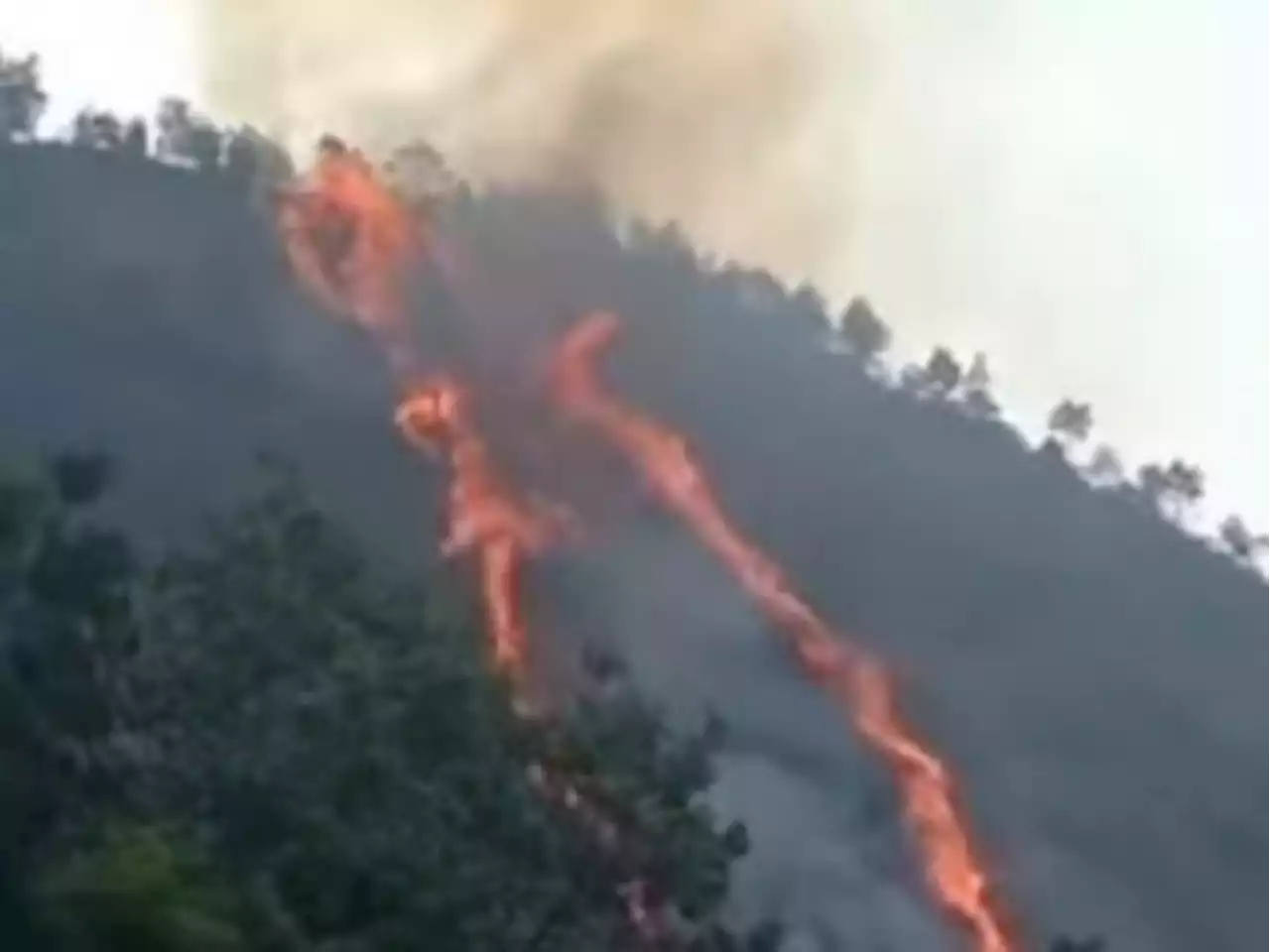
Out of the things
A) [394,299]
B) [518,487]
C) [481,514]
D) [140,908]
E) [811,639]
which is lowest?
[140,908]

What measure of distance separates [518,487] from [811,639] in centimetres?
1371

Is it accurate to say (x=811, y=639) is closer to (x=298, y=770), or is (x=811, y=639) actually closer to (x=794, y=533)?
(x=794, y=533)

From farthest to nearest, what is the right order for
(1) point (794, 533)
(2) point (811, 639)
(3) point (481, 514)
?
(1) point (794, 533)
(3) point (481, 514)
(2) point (811, 639)

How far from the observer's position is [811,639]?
99.1m

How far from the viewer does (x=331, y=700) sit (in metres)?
42.6

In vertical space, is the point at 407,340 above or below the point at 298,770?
above

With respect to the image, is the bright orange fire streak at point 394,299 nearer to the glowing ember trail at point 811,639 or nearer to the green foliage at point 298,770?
the glowing ember trail at point 811,639

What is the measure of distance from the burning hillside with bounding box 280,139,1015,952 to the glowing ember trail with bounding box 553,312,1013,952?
2.8 inches

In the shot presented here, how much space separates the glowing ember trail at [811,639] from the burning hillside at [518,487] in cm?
7

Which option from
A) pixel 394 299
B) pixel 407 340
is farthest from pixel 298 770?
pixel 394 299

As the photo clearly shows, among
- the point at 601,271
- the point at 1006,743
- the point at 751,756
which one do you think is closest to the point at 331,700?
the point at 751,756

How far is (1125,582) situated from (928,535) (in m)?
8.57

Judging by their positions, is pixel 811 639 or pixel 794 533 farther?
pixel 794 533

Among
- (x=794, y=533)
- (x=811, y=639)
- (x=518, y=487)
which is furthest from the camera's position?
(x=794, y=533)
